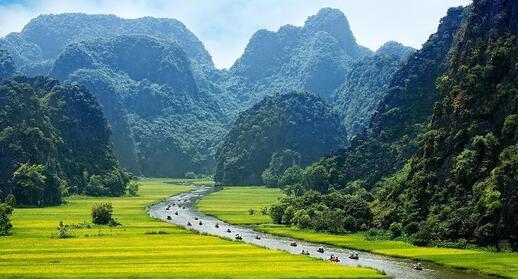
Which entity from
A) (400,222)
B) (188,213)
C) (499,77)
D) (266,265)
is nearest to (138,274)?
(266,265)

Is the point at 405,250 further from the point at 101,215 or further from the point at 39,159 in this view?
the point at 39,159

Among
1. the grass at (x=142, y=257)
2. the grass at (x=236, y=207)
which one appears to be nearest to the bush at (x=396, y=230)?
the grass at (x=142, y=257)

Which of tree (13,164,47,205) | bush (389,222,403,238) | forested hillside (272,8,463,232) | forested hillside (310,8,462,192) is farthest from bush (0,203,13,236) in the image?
forested hillside (310,8,462,192)

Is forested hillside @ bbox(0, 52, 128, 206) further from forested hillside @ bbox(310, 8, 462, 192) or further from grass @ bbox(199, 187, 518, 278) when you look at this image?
forested hillside @ bbox(310, 8, 462, 192)

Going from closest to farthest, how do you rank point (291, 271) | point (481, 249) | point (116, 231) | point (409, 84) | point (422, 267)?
point (291, 271), point (422, 267), point (481, 249), point (116, 231), point (409, 84)

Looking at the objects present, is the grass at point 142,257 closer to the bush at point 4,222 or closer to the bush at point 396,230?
the bush at point 4,222

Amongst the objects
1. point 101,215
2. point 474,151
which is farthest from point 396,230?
point 101,215

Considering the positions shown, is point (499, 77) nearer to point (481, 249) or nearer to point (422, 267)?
point (481, 249)
